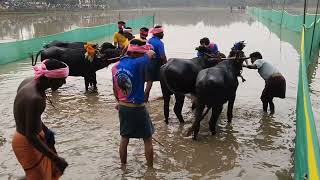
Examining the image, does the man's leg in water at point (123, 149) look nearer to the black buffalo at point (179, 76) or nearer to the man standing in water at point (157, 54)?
the black buffalo at point (179, 76)

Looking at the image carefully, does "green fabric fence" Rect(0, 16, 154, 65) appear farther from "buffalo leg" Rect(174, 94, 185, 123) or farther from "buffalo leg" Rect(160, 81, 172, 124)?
"buffalo leg" Rect(174, 94, 185, 123)

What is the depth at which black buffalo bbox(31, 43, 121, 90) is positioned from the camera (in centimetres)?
1069

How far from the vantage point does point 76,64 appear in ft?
35.1

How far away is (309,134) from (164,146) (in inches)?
147

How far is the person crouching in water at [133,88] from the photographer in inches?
212

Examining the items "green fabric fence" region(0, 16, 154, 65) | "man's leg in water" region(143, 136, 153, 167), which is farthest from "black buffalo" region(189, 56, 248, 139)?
"green fabric fence" region(0, 16, 154, 65)

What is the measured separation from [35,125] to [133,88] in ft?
5.95

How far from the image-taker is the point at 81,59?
10695 millimetres

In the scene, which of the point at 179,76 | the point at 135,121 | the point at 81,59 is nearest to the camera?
the point at 135,121

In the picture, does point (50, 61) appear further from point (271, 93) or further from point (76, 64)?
point (76, 64)

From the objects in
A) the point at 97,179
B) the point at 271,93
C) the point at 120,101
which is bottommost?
the point at 97,179

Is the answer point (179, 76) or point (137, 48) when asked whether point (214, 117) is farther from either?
point (137, 48)

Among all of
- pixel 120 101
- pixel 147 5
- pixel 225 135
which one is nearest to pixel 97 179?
pixel 120 101

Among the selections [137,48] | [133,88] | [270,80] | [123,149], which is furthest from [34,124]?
[270,80]
